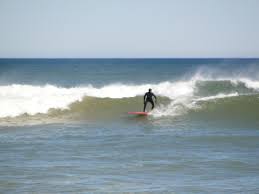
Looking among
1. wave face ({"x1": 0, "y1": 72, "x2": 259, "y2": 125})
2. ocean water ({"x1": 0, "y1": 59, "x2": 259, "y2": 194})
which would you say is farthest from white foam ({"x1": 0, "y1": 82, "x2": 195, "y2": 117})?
ocean water ({"x1": 0, "y1": 59, "x2": 259, "y2": 194})

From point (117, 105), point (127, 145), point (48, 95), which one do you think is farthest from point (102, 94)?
point (127, 145)

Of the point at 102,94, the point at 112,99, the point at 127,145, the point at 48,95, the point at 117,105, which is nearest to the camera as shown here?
the point at 127,145

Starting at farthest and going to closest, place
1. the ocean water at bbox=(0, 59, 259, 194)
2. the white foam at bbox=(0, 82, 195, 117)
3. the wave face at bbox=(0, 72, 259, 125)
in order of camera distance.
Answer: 1. the white foam at bbox=(0, 82, 195, 117)
2. the wave face at bbox=(0, 72, 259, 125)
3. the ocean water at bbox=(0, 59, 259, 194)

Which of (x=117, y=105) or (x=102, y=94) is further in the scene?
(x=102, y=94)

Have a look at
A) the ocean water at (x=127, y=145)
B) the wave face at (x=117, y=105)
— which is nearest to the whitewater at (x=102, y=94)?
the wave face at (x=117, y=105)

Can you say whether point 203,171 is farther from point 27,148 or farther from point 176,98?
point 176,98

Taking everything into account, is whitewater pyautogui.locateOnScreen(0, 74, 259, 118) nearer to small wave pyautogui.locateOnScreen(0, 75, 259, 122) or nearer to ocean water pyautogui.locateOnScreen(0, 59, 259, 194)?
small wave pyautogui.locateOnScreen(0, 75, 259, 122)

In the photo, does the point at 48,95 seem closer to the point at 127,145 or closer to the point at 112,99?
the point at 112,99

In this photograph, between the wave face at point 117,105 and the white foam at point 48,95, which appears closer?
the wave face at point 117,105

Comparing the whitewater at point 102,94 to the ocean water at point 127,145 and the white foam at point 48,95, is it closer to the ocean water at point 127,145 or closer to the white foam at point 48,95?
the white foam at point 48,95

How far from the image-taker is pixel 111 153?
46.1ft

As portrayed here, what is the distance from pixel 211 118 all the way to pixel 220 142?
5864 mm

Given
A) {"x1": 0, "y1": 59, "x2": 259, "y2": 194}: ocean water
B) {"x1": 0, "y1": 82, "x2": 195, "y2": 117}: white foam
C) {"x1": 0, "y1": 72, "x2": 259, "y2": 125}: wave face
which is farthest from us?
{"x1": 0, "y1": 82, "x2": 195, "y2": 117}: white foam

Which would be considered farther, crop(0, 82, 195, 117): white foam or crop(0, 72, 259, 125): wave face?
crop(0, 82, 195, 117): white foam
